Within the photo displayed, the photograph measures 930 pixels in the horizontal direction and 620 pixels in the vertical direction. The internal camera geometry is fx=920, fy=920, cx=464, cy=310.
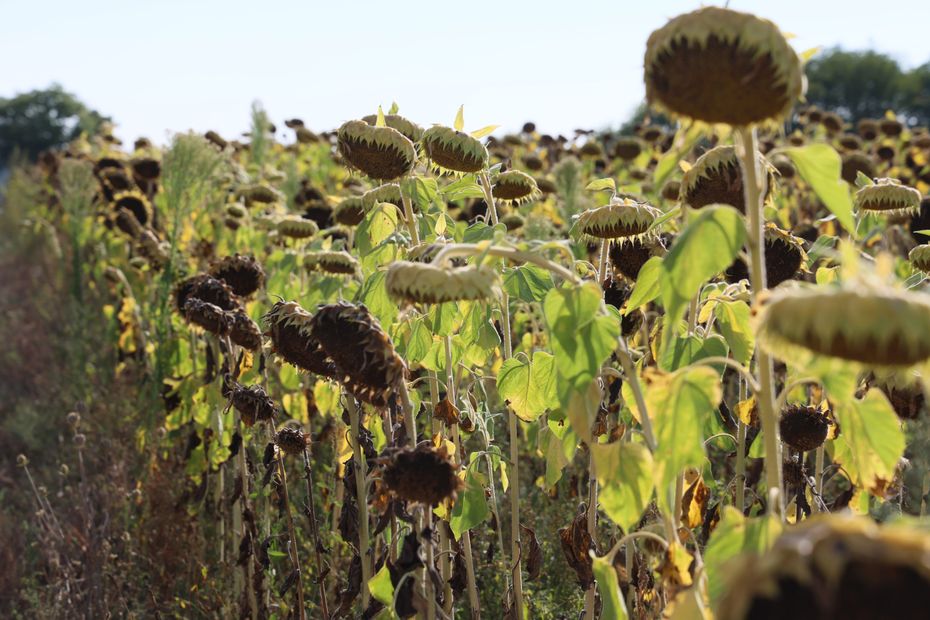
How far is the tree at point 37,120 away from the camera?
3616 centimetres

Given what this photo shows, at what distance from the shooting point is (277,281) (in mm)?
2965

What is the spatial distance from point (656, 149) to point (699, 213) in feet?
24.6

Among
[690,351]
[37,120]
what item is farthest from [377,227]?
[37,120]

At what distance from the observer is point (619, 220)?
1696 millimetres

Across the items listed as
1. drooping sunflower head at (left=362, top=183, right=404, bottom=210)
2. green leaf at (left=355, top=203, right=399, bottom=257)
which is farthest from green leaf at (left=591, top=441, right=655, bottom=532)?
drooping sunflower head at (left=362, top=183, right=404, bottom=210)

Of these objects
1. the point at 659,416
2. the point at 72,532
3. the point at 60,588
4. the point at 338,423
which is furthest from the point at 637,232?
the point at 72,532

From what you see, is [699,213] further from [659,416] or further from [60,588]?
[60,588]

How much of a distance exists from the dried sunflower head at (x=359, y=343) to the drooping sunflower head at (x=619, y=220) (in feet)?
1.89

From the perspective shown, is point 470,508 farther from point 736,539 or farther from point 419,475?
point 736,539

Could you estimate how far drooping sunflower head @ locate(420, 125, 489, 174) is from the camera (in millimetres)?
1775

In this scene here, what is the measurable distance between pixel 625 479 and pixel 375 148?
0.93 metres

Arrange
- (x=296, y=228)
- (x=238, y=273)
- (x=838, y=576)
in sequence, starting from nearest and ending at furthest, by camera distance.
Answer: (x=838, y=576) < (x=238, y=273) < (x=296, y=228)

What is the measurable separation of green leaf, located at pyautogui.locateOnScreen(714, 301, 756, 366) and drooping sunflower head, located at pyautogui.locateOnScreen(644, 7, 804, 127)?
487mm

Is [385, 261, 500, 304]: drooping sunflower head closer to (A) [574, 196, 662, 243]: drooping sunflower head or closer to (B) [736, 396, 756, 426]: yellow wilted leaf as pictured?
(A) [574, 196, 662, 243]: drooping sunflower head
